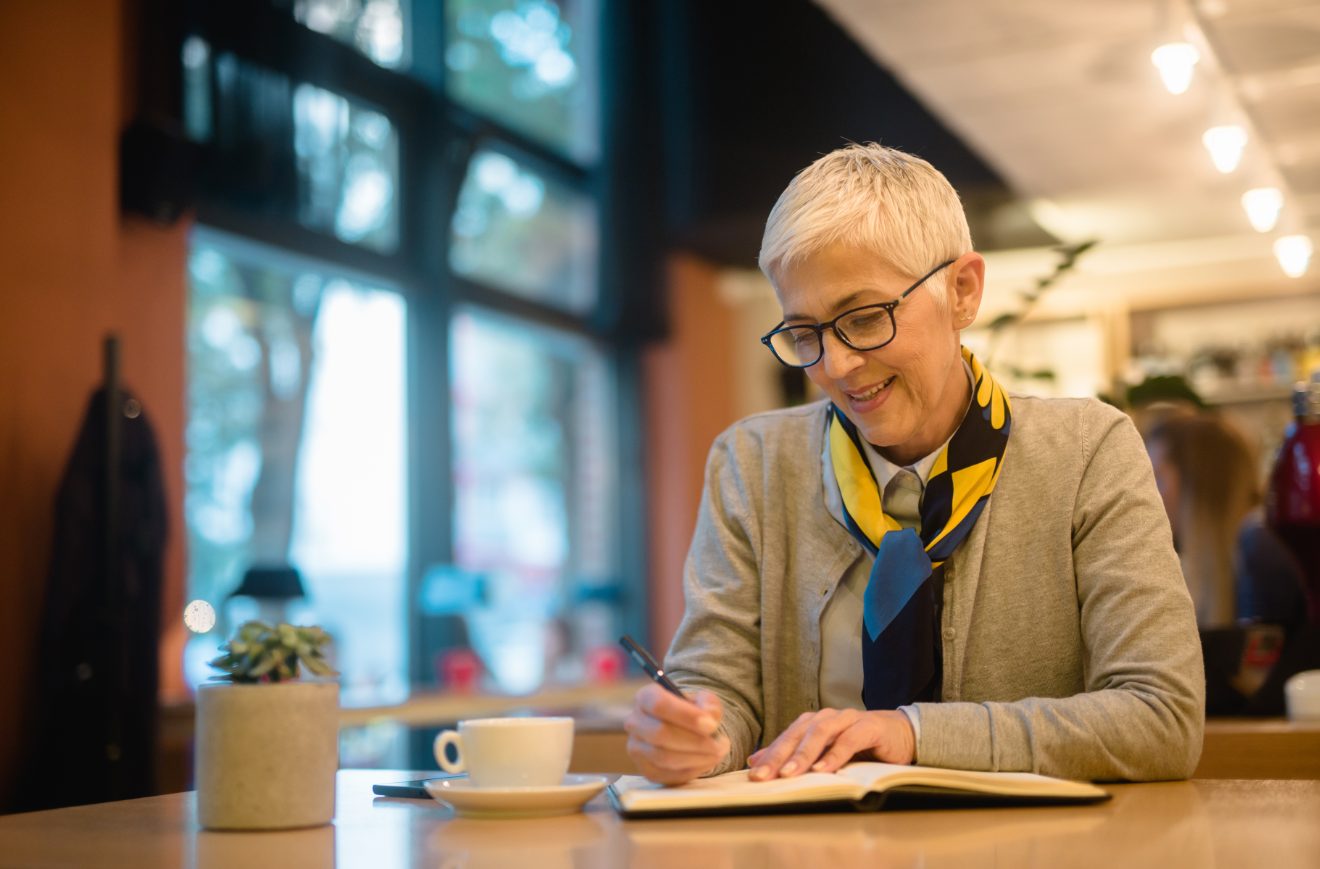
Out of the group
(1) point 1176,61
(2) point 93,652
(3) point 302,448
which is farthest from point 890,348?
(3) point 302,448

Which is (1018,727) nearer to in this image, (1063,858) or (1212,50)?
(1063,858)

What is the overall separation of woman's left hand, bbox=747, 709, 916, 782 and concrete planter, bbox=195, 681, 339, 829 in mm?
391

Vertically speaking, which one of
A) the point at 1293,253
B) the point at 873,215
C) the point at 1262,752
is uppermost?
the point at 1293,253

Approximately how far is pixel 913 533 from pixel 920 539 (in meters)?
0.04

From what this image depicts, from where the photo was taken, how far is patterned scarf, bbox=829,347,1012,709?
150 cm

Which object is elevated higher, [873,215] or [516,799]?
[873,215]

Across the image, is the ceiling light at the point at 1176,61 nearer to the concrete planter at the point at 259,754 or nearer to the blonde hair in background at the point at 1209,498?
the blonde hair in background at the point at 1209,498

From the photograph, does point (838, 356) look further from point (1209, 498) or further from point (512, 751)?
point (1209, 498)

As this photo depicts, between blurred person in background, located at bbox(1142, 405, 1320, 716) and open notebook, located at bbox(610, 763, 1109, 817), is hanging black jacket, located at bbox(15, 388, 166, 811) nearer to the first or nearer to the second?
blurred person in background, located at bbox(1142, 405, 1320, 716)

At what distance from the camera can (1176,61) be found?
511 centimetres

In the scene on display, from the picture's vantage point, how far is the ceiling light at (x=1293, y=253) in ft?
25.2

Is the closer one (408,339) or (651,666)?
(651,666)

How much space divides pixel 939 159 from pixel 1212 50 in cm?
147

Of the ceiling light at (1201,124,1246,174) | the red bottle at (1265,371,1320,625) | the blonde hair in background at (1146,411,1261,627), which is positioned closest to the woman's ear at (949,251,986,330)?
the red bottle at (1265,371,1320,625)
